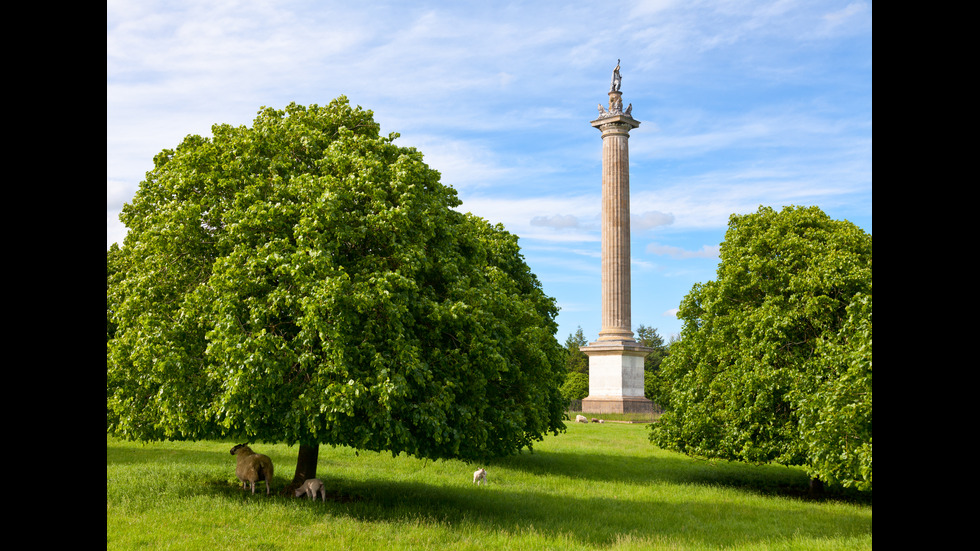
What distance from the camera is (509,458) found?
33562 millimetres

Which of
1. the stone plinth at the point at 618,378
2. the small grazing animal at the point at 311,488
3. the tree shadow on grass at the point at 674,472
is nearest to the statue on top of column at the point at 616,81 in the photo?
the stone plinth at the point at 618,378

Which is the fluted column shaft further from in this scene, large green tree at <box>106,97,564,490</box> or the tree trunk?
the tree trunk

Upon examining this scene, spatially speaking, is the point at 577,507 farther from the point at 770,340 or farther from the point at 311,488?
the point at 770,340

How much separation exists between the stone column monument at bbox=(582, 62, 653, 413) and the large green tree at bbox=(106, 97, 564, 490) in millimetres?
39788

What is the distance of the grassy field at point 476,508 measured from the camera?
1576 centimetres

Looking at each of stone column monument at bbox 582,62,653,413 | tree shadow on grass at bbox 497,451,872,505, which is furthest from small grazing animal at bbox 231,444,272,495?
stone column monument at bbox 582,62,653,413

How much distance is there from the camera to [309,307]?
52.1 ft

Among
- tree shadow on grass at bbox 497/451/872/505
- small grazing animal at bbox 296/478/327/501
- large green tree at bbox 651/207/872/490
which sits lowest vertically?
tree shadow on grass at bbox 497/451/872/505

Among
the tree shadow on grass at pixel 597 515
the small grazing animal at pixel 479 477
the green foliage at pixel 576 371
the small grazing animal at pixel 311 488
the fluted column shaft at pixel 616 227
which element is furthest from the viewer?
the green foliage at pixel 576 371

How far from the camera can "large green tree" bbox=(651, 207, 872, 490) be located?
22047 mm

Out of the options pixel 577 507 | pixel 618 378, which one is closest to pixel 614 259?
pixel 618 378

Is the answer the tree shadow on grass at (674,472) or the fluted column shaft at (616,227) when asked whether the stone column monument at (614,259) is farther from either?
the tree shadow on grass at (674,472)

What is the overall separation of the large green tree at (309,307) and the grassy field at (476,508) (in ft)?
5.99
